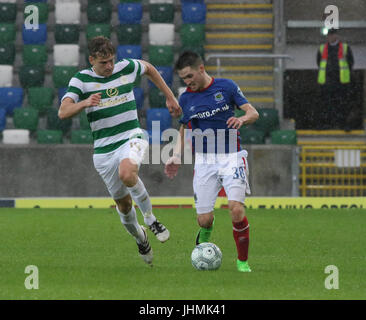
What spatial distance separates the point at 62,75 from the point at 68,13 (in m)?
1.92

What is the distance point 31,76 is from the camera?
2158 cm

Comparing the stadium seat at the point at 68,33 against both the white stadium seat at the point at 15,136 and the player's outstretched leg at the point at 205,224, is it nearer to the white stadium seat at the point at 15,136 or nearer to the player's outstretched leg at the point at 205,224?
the white stadium seat at the point at 15,136

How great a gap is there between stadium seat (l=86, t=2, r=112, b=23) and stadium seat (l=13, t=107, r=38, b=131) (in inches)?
130

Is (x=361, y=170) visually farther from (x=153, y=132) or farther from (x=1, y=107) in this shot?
(x=1, y=107)

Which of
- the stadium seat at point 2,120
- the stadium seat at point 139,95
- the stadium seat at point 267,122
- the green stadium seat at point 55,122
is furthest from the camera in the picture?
the stadium seat at point 139,95

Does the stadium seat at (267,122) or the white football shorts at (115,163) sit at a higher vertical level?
the white football shorts at (115,163)

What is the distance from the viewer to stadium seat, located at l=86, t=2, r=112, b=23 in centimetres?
2269

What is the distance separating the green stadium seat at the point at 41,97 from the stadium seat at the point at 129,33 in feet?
7.19

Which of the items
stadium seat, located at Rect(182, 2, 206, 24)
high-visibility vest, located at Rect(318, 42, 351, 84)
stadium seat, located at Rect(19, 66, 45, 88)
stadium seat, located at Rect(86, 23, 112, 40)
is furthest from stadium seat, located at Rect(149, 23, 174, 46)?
high-visibility vest, located at Rect(318, 42, 351, 84)

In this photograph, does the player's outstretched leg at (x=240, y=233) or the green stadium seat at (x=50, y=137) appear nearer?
the player's outstretched leg at (x=240, y=233)

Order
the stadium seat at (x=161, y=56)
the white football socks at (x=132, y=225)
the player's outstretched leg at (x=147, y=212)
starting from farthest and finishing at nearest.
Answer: the stadium seat at (x=161, y=56)
the white football socks at (x=132, y=225)
the player's outstretched leg at (x=147, y=212)

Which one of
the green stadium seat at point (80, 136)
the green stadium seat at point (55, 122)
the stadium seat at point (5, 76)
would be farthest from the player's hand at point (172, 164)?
the stadium seat at point (5, 76)

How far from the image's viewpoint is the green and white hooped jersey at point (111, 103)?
9.06 meters

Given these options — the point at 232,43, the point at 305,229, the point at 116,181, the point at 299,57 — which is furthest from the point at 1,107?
the point at 116,181
